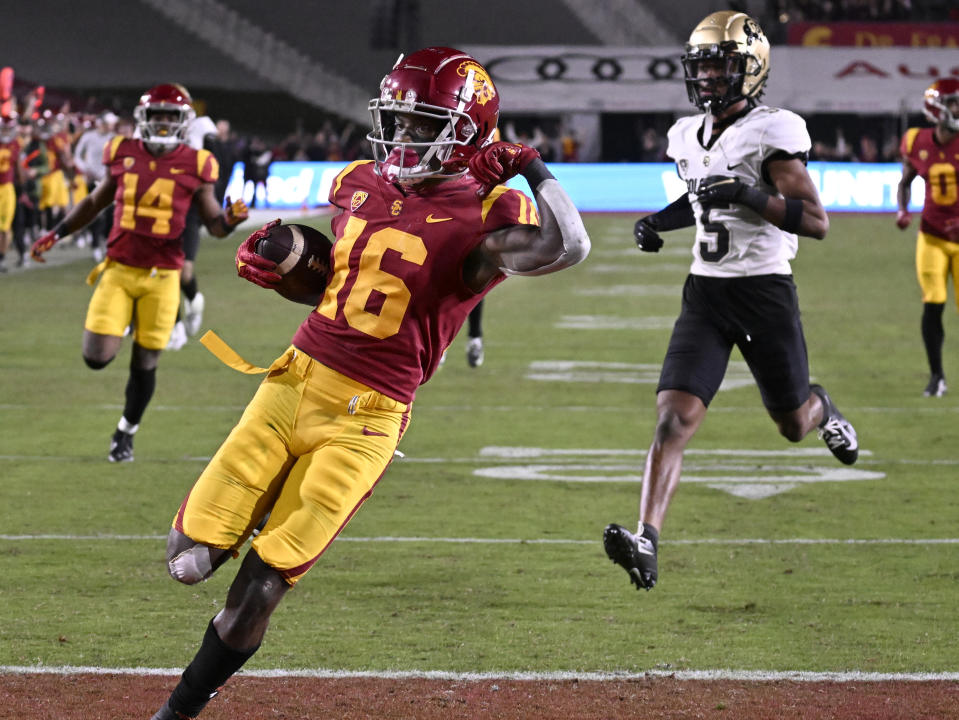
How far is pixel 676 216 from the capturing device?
5727mm

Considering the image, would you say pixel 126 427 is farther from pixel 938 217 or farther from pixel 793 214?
pixel 938 217

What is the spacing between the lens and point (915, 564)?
5969 mm

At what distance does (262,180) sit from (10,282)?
12.5 metres

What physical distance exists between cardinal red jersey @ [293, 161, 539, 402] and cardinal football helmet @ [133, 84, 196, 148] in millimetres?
4151

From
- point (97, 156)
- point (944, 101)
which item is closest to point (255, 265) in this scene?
point (944, 101)

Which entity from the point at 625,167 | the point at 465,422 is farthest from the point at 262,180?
the point at 465,422

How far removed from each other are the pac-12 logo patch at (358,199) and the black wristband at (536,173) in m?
0.46

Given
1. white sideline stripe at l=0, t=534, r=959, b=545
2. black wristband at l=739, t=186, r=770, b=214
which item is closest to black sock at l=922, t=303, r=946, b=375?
white sideline stripe at l=0, t=534, r=959, b=545

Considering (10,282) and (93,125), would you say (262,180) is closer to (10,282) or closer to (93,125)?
(93,125)

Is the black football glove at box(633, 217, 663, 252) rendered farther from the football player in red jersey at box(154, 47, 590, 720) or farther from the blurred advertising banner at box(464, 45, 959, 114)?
the blurred advertising banner at box(464, 45, 959, 114)

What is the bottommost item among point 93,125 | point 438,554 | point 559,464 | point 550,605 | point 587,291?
point 93,125

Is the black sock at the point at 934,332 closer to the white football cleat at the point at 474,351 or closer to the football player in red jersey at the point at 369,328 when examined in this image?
Result: the white football cleat at the point at 474,351

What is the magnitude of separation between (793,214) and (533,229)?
1.49 meters

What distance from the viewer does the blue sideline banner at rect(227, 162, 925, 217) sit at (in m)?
29.2
